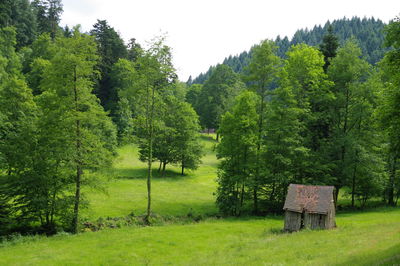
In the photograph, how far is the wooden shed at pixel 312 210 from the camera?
31078 millimetres

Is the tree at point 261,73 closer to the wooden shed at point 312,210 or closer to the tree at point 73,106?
the wooden shed at point 312,210

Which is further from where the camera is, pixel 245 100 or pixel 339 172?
pixel 339 172

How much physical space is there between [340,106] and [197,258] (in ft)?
104

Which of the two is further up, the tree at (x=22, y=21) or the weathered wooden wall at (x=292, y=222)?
the tree at (x=22, y=21)

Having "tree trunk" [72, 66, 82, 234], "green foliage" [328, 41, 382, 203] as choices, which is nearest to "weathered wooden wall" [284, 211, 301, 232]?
"green foliage" [328, 41, 382, 203]

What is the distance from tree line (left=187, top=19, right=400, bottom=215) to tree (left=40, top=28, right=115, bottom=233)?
Result: 56.0 feet

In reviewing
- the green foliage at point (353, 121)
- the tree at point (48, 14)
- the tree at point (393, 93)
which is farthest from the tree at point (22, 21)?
the tree at point (393, 93)

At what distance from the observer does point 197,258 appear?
71.9 ft

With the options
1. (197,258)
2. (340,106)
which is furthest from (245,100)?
(197,258)

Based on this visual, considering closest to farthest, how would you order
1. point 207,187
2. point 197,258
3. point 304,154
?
point 197,258, point 304,154, point 207,187

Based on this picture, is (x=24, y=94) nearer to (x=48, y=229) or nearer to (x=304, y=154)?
(x=48, y=229)

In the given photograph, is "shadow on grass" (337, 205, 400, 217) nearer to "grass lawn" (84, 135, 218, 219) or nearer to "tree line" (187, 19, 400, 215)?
"tree line" (187, 19, 400, 215)

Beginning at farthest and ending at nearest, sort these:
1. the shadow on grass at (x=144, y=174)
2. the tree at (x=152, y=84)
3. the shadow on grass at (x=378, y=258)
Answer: the shadow on grass at (x=144, y=174), the tree at (x=152, y=84), the shadow on grass at (x=378, y=258)

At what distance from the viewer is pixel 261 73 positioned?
1561 inches
